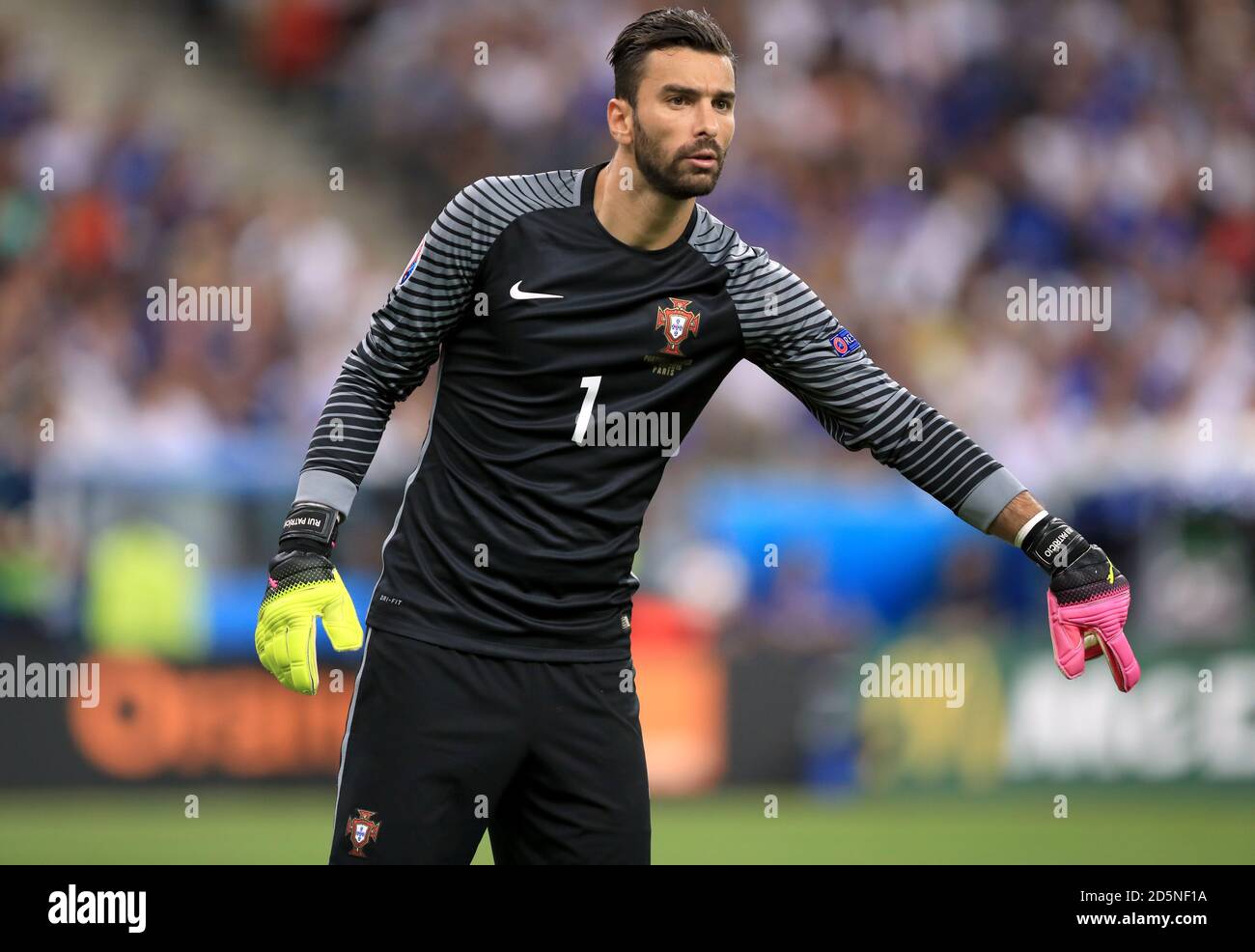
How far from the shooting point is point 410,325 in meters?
4.47

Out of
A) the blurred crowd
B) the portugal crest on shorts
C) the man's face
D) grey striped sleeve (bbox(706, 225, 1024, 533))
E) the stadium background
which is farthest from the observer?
the blurred crowd

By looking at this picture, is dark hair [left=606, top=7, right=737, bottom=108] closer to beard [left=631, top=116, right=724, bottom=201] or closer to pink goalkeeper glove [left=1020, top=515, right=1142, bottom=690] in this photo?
beard [left=631, top=116, right=724, bottom=201]

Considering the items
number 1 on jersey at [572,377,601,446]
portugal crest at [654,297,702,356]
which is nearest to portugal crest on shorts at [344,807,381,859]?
Result: number 1 on jersey at [572,377,601,446]

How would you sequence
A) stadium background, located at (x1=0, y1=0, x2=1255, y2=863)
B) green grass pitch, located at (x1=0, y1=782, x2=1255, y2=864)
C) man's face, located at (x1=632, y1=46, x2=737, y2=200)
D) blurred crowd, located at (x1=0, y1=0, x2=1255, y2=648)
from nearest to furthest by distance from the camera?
man's face, located at (x1=632, y1=46, x2=737, y2=200) < green grass pitch, located at (x1=0, y1=782, x2=1255, y2=864) < stadium background, located at (x1=0, y1=0, x2=1255, y2=863) < blurred crowd, located at (x1=0, y1=0, x2=1255, y2=648)

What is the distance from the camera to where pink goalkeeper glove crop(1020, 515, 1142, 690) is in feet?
14.9

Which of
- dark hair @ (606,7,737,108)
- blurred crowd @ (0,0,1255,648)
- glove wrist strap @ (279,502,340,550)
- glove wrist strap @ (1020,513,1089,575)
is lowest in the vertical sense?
glove wrist strap @ (1020,513,1089,575)

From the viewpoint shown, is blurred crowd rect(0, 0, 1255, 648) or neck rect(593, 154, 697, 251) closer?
neck rect(593, 154, 697, 251)

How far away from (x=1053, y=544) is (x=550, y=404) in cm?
130

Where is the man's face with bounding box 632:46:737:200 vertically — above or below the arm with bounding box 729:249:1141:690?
above

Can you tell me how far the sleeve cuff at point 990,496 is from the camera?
4613 mm

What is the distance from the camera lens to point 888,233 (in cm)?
1451

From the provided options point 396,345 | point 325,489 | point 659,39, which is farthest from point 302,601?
point 659,39

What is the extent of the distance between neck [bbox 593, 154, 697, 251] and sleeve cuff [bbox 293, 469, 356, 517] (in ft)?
3.00
